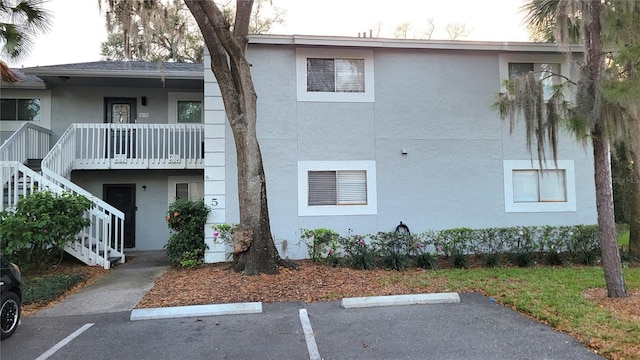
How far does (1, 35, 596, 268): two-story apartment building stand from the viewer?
911 centimetres

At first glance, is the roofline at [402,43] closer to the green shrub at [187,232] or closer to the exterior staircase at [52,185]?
the green shrub at [187,232]

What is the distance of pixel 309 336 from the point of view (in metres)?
4.46

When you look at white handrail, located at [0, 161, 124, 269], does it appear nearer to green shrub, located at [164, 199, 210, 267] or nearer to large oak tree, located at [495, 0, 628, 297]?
green shrub, located at [164, 199, 210, 267]

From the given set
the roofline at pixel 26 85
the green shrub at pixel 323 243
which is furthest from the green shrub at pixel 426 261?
the roofline at pixel 26 85

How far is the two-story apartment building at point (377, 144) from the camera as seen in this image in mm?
9109

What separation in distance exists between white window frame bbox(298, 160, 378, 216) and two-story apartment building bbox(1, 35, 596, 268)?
0.02 meters

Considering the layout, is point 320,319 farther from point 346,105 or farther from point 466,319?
point 346,105

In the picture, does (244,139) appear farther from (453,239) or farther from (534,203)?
(534,203)

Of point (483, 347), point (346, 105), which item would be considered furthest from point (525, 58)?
point (483, 347)

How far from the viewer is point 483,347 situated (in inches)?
161

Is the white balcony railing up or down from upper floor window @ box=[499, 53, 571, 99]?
down

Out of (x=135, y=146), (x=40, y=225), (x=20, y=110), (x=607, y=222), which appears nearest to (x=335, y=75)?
(x=135, y=146)

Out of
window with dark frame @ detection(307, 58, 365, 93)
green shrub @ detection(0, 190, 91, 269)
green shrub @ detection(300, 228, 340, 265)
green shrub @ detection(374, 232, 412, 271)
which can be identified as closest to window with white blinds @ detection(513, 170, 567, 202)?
green shrub @ detection(374, 232, 412, 271)

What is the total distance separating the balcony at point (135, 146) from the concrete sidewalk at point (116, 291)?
A: 293cm
